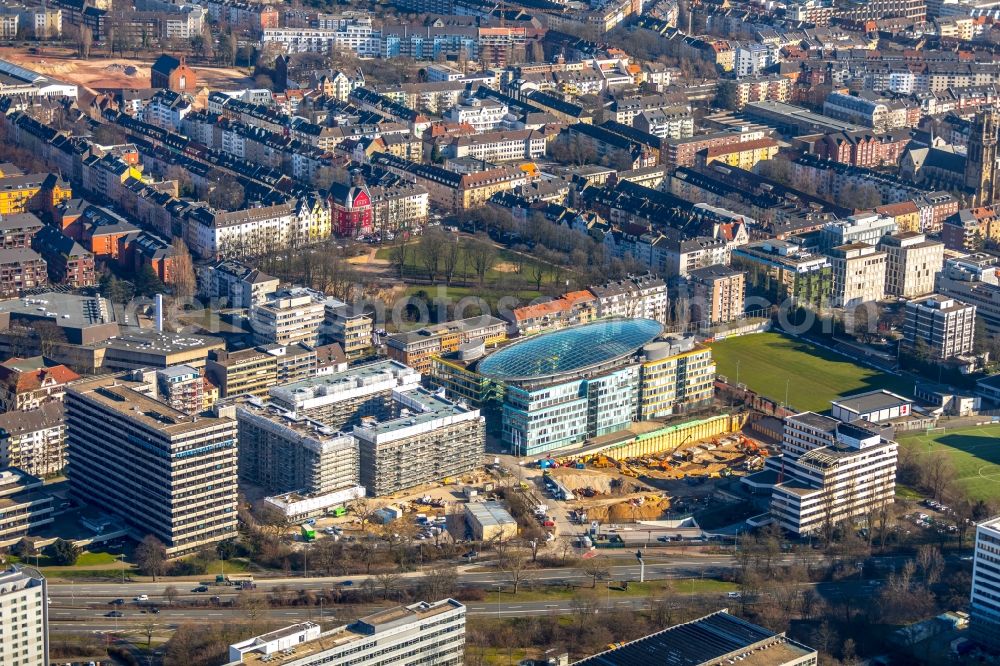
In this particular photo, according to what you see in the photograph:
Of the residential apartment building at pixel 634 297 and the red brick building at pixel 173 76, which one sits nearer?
the residential apartment building at pixel 634 297

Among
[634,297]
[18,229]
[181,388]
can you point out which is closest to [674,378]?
[634,297]

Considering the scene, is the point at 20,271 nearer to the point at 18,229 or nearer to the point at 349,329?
the point at 18,229

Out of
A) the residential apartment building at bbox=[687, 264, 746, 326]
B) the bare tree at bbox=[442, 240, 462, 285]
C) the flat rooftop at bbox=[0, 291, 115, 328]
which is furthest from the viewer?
the bare tree at bbox=[442, 240, 462, 285]

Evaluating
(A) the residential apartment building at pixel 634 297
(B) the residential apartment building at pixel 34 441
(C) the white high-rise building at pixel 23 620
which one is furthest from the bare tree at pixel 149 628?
(A) the residential apartment building at pixel 634 297

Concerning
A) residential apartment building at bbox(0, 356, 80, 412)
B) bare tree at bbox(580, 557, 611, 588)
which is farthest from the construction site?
residential apartment building at bbox(0, 356, 80, 412)

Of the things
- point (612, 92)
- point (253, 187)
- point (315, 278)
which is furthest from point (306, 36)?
point (315, 278)

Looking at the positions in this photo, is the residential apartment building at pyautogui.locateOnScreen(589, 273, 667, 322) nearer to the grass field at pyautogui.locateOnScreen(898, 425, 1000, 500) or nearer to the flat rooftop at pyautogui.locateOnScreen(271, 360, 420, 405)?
the flat rooftop at pyautogui.locateOnScreen(271, 360, 420, 405)

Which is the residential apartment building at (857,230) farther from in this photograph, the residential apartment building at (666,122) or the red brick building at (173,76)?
the red brick building at (173,76)

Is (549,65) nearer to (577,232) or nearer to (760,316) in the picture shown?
(577,232)
